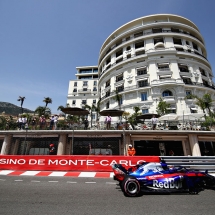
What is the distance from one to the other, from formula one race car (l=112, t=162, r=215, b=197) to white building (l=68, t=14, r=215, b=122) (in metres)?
24.9

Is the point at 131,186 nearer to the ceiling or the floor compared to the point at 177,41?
nearer to the floor

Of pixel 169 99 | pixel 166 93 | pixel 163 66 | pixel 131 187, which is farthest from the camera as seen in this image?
pixel 163 66

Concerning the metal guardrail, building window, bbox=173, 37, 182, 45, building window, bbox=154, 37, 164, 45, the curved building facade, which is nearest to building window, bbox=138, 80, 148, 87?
the curved building facade

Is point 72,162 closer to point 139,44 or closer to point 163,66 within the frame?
point 163,66

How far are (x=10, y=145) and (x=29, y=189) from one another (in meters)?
12.9

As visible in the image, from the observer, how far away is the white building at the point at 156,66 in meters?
30.5

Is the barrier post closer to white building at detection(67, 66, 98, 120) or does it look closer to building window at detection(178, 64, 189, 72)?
building window at detection(178, 64, 189, 72)

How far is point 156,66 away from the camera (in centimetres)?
3291

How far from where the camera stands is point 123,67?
36.6 meters

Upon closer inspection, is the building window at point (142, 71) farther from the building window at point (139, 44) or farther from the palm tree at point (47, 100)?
the palm tree at point (47, 100)

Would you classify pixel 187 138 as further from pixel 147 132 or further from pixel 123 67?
pixel 123 67

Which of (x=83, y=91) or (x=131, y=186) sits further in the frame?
(x=83, y=91)

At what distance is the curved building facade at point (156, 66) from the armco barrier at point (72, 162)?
72.2 ft

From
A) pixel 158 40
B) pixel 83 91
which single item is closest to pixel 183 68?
pixel 158 40
